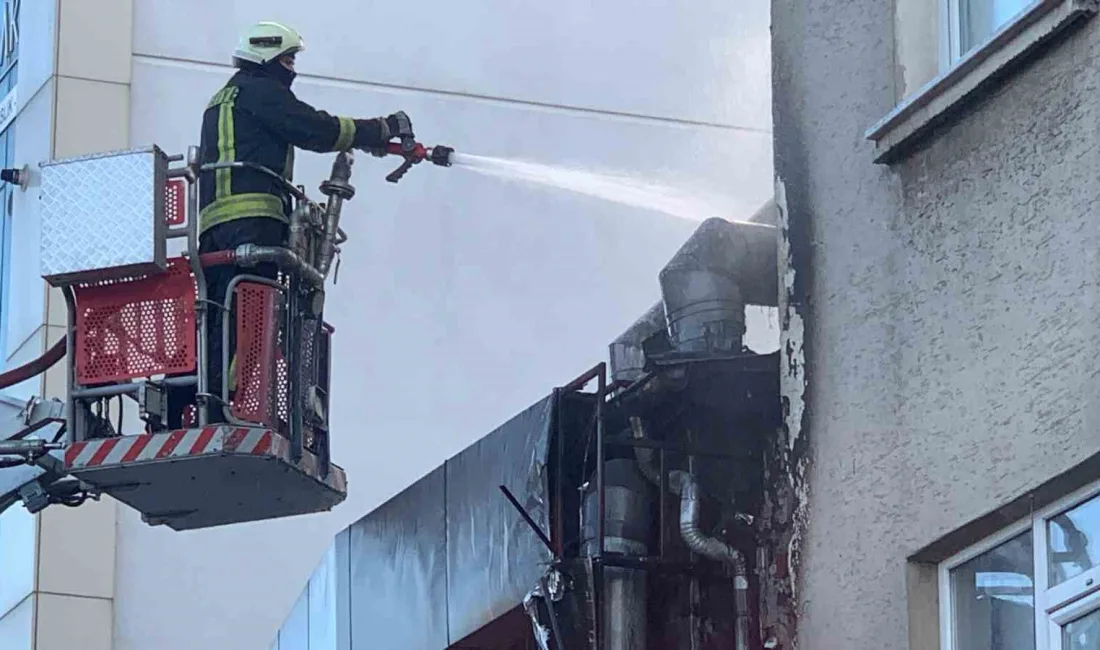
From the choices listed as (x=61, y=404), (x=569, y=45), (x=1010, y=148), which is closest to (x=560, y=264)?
(x=569, y=45)

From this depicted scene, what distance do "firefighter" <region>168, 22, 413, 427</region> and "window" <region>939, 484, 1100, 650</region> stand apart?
10.8 feet

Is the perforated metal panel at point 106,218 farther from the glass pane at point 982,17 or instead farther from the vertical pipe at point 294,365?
the glass pane at point 982,17

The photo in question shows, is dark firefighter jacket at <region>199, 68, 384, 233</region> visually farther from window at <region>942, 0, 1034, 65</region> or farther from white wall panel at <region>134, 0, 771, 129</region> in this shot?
white wall panel at <region>134, 0, 771, 129</region>

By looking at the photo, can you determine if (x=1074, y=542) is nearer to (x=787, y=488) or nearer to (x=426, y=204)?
(x=787, y=488)

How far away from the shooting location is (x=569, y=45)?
20344 mm

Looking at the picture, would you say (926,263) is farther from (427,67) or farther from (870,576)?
(427,67)

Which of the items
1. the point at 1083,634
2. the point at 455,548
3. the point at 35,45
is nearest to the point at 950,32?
the point at 1083,634

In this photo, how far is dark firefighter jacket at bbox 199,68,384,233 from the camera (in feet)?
28.0

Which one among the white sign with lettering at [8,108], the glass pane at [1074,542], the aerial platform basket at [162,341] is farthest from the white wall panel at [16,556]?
the glass pane at [1074,542]

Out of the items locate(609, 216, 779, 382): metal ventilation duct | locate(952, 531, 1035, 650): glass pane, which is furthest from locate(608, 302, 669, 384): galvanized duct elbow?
locate(952, 531, 1035, 650): glass pane

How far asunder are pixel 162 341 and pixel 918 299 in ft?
10.6

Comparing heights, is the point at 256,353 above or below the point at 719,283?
below

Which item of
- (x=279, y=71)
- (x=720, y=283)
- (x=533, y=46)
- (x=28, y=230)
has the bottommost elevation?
(x=720, y=283)

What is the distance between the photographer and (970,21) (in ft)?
23.8
